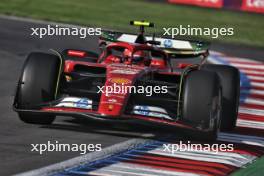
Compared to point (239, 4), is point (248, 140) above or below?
below

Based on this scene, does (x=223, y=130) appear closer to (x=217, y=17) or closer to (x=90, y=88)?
(x=90, y=88)

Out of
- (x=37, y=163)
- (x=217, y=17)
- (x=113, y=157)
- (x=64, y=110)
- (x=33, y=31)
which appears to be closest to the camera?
(x=37, y=163)

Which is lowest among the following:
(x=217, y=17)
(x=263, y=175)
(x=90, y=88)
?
(x=263, y=175)

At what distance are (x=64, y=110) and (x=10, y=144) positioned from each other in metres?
1.09

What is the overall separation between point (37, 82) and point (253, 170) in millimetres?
3316

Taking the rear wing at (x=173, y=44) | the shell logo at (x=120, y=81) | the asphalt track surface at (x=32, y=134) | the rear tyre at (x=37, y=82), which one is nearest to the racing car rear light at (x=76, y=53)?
the rear wing at (x=173, y=44)

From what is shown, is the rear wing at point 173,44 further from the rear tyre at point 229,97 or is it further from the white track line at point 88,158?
the white track line at point 88,158

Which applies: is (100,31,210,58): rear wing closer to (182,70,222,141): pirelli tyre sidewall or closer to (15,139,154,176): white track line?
(182,70,222,141): pirelli tyre sidewall

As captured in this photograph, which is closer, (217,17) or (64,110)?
(64,110)

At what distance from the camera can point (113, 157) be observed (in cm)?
1061

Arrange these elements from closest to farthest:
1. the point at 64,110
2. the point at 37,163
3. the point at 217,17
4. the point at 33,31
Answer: the point at 37,163
the point at 64,110
the point at 33,31
the point at 217,17

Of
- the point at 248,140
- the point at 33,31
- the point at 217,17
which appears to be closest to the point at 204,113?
the point at 248,140

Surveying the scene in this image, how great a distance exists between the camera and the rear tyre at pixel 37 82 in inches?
476

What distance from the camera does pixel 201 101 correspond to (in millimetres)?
11750
